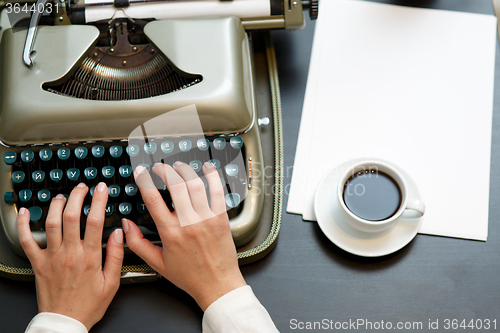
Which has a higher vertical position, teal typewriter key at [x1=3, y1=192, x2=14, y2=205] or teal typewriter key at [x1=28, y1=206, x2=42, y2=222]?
teal typewriter key at [x1=3, y1=192, x2=14, y2=205]

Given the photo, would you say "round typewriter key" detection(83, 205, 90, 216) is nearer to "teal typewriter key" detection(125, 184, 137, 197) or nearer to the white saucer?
"teal typewriter key" detection(125, 184, 137, 197)

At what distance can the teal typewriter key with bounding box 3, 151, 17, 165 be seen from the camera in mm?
822

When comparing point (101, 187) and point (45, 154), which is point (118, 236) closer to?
point (101, 187)

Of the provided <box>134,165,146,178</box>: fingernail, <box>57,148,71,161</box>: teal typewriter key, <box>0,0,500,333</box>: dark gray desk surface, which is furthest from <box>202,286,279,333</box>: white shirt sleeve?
<box>57,148,71,161</box>: teal typewriter key

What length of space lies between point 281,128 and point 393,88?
30cm

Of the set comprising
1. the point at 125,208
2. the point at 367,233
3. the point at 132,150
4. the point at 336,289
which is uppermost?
the point at 132,150

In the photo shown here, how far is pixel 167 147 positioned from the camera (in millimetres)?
821

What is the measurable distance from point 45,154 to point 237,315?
48cm

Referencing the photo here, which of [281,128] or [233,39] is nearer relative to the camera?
[233,39]

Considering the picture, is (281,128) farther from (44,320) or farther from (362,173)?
(44,320)

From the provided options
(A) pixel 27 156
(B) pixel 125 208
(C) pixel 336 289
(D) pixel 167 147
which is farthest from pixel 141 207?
(C) pixel 336 289

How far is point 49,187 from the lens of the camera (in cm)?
87

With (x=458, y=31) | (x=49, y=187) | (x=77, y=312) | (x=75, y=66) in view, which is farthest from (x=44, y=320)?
(x=458, y=31)

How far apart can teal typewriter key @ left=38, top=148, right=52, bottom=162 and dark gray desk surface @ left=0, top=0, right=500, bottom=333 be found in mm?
277
